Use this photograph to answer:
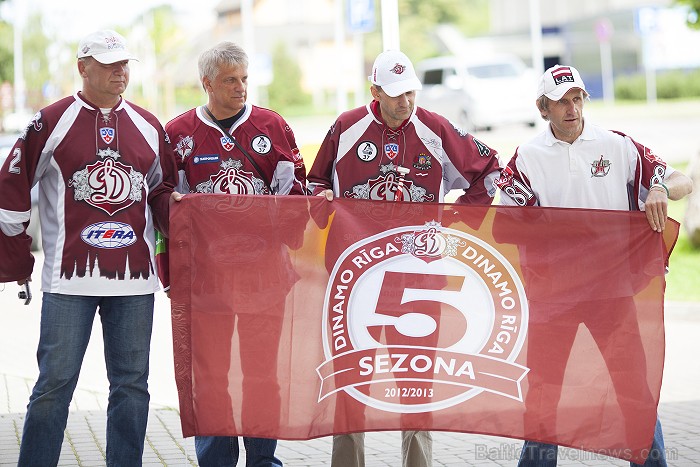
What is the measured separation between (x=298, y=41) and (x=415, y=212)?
92013mm

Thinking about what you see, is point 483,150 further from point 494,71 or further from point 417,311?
point 494,71

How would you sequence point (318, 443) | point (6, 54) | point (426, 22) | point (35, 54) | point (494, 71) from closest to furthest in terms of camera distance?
point (318, 443)
point (494, 71)
point (35, 54)
point (6, 54)
point (426, 22)

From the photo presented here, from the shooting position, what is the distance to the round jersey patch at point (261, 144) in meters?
5.92

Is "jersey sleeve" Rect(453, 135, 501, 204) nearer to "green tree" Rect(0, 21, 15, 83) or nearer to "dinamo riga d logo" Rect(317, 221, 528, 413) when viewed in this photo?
"dinamo riga d logo" Rect(317, 221, 528, 413)

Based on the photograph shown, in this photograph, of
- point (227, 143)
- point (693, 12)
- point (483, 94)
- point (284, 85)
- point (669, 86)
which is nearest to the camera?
point (227, 143)

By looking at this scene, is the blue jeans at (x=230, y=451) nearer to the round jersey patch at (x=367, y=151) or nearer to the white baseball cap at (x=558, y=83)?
the round jersey patch at (x=367, y=151)

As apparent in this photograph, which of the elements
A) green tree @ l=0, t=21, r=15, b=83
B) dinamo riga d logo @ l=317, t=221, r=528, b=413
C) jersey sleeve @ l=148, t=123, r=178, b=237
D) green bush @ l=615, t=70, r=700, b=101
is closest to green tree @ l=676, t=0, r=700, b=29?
dinamo riga d logo @ l=317, t=221, r=528, b=413

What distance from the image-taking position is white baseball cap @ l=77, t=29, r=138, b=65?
17.9 feet

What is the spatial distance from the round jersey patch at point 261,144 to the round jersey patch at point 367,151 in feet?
1.56

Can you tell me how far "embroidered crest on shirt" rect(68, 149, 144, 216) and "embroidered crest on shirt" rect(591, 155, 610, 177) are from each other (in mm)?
2234

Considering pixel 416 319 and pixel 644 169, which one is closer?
pixel 644 169

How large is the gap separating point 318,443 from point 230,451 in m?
1.52

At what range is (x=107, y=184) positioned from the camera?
17.8 ft

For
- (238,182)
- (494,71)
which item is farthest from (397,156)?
(494,71)
